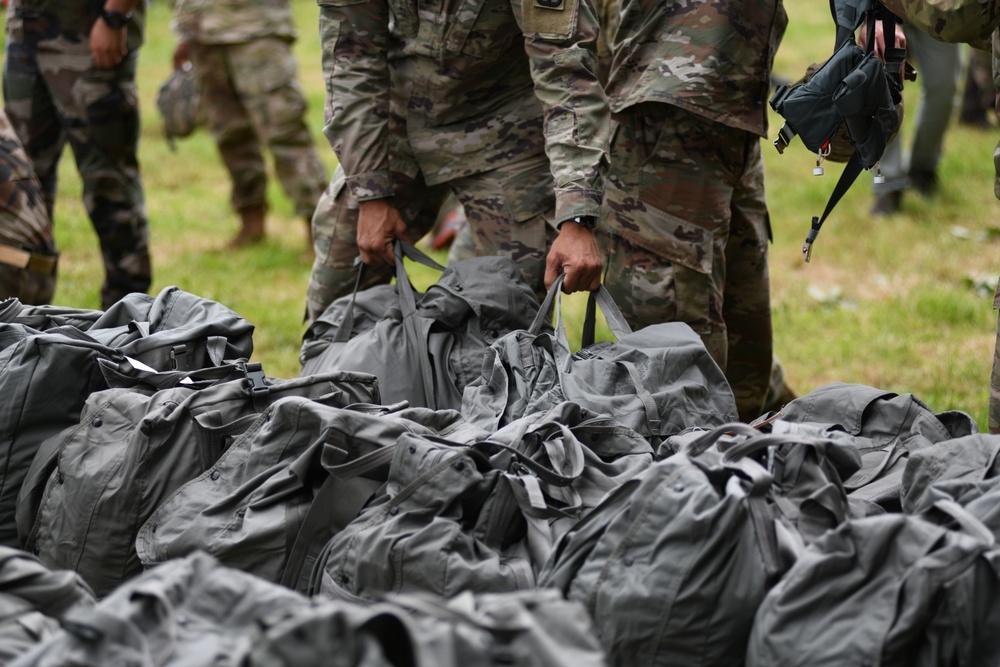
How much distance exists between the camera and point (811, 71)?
3.22 m

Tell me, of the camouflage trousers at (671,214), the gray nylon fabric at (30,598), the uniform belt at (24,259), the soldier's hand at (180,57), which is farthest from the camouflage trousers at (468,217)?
the soldier's hand at (180,57)

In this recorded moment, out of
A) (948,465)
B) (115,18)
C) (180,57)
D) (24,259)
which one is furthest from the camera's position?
(180,57)

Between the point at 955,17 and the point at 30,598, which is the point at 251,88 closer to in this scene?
the point at 955,17

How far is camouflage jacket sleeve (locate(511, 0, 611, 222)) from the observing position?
3041 millimetres

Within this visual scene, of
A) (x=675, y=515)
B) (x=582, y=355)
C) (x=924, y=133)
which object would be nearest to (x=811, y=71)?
(x=582, y=355)

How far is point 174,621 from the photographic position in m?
1.63

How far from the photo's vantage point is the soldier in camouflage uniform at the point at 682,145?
324 cm

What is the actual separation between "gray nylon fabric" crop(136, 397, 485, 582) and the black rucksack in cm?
128

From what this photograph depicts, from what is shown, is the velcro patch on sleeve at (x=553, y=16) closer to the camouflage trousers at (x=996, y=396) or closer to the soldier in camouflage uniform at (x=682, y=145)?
the soldier in camouflage uniform at (x=682, y=145)

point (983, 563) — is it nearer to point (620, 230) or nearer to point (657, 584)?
point (657, 584)

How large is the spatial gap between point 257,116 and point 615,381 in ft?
15.1

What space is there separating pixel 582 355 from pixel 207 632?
4.64ft

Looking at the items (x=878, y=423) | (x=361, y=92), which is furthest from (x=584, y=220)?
(x=878, y=423)

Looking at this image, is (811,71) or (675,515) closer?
(675,515)
